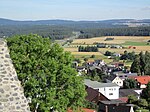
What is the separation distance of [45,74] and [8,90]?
10.9 m

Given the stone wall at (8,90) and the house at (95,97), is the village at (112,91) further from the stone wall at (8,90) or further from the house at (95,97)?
the stone wall at (8,90)

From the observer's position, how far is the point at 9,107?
6.16 metres

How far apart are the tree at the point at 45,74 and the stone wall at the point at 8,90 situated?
10161 millimetres

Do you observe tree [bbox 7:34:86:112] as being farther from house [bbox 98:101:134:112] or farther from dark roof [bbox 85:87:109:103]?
dark roof [bbox 85:87:109:103]

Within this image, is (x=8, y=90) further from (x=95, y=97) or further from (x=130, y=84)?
(x=130, y=84)

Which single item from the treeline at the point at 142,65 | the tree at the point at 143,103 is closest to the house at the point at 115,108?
the tree at the point at 143,103

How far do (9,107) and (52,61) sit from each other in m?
11.0

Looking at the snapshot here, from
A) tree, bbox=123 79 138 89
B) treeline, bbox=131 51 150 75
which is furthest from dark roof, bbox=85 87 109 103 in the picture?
treeline, bbox=131 51 150 75

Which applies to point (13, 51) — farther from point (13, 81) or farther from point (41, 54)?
point (13, 81)

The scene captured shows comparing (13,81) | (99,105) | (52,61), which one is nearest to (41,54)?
(52,61)

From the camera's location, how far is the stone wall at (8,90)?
611 cm

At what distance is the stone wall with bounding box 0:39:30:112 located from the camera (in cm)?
611

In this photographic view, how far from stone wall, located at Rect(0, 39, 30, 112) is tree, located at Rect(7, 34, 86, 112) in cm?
1016

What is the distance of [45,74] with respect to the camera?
17016 mm
